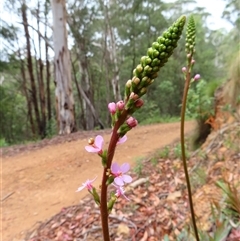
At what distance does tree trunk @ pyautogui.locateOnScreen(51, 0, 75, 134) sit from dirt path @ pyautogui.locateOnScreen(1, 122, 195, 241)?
3002 mm

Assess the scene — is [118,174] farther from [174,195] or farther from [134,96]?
[174,195]

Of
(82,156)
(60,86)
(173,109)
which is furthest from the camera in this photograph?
(173,109)

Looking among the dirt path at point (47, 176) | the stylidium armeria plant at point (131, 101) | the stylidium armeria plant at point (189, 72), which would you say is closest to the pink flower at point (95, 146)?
the stylidium armeria plant at point (131, 101)

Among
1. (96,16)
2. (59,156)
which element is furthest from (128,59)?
(59,156)

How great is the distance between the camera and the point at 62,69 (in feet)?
36.2

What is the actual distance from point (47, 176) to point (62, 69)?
6.09 m

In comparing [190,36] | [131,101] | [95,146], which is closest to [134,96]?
[131,101]

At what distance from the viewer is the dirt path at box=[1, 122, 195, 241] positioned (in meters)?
4.12

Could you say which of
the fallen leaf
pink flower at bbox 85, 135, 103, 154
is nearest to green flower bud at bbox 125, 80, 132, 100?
pink flower at bbox 85, 135, 103, 154

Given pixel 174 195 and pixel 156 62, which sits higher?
pixel 156 62

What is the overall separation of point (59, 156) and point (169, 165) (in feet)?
8.28

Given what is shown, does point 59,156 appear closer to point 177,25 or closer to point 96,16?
point 177,25

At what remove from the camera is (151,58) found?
756mm

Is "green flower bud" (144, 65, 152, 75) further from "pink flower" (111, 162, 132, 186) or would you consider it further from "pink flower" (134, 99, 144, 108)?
"pink flower" (111, 162, 132, 186)
